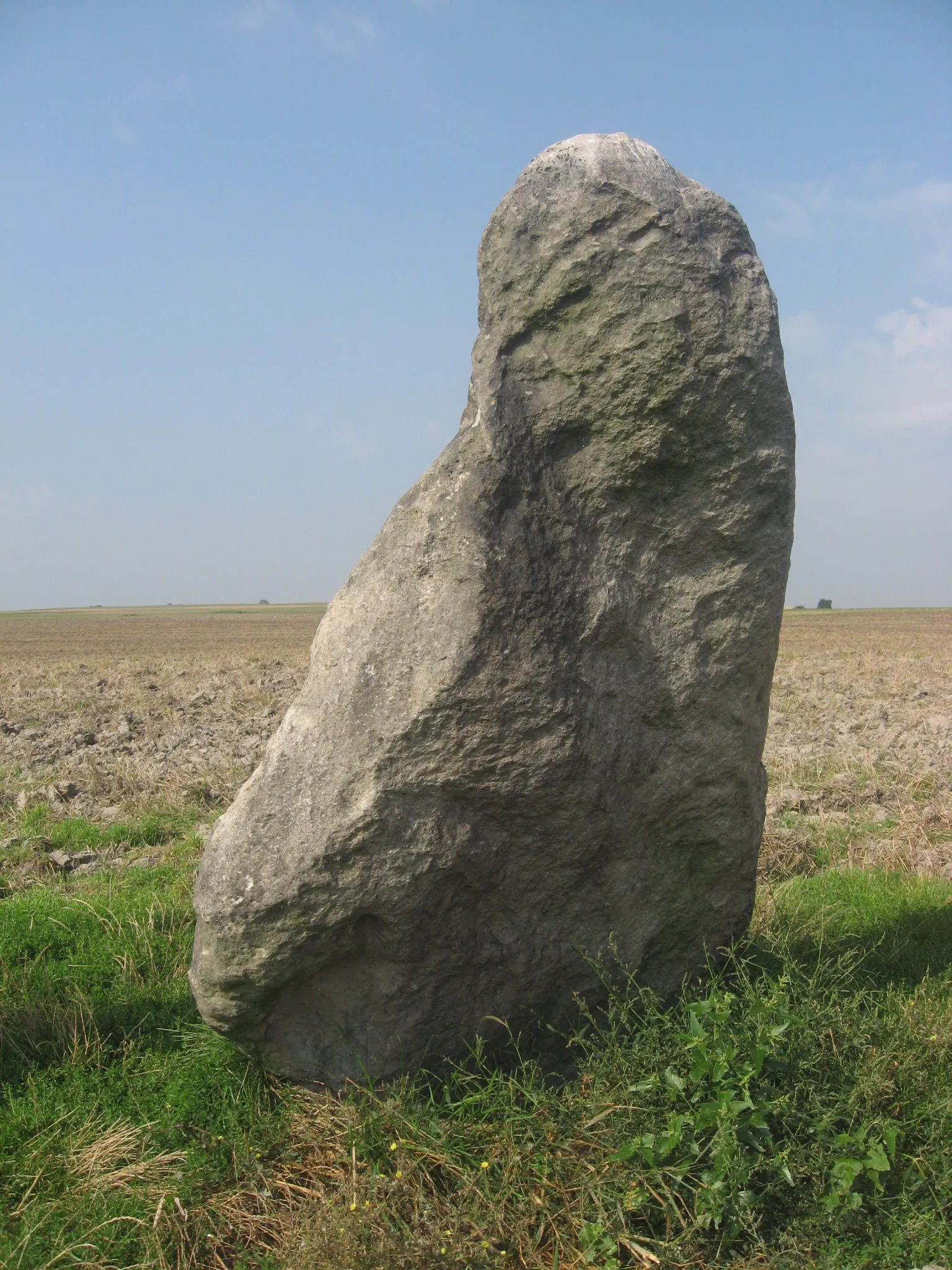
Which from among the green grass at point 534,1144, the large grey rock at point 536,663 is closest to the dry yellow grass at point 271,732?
the green grass at point 534,1144

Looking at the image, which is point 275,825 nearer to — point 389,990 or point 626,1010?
point 389,990

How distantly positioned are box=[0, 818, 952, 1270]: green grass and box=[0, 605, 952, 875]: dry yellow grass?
298 cm

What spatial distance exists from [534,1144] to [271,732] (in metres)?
8.43

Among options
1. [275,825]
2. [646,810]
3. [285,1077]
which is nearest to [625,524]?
[646,810]

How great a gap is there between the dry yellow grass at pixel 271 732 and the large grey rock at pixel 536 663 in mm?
3083

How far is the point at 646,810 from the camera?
3.78m

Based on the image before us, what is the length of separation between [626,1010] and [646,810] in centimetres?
78

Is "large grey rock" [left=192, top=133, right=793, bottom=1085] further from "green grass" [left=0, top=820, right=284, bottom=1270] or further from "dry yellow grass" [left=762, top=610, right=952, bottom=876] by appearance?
"dry yellow grass" [left=762, top=610, right=952, bottom=876]

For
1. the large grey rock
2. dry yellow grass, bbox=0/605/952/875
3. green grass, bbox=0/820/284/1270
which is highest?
the large grey rock

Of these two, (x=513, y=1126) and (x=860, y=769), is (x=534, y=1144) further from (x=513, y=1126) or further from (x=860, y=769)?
(x=860, y=769)

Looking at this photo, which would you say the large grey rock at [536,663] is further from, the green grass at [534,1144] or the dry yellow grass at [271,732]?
the dry yellow grass at [271,732]

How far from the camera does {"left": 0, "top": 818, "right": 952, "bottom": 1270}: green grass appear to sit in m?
3.05

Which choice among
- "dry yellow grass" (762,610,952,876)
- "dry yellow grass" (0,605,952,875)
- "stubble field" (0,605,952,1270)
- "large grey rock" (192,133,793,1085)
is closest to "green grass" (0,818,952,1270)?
"stubble field" (0,605,952,1270)

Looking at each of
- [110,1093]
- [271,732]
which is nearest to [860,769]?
[271,732]
